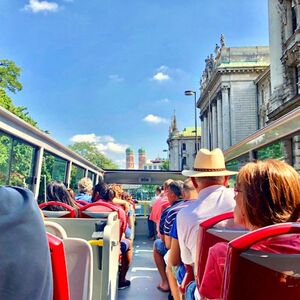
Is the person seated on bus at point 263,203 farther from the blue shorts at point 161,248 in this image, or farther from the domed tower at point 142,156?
the domed tower at point 142,156

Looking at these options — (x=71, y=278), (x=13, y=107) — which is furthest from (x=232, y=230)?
(x=13, y=107)

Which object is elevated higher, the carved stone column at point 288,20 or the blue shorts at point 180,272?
the carved stone column at point 288,20

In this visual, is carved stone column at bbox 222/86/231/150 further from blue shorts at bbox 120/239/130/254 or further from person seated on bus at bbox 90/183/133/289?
blue shorts at bbox 120/239/130/254

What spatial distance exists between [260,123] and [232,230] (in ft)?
132

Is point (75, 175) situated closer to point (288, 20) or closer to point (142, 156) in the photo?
point (288, 20)

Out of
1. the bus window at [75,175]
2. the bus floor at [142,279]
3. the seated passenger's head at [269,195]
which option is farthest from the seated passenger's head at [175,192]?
the bus window at [75,175]

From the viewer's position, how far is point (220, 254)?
1548 mm

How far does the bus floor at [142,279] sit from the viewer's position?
4773mm

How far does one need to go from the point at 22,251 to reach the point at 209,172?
221 centimetres

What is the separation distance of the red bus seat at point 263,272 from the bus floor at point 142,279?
3.68 meters

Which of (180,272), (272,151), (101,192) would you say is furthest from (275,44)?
(180,272)

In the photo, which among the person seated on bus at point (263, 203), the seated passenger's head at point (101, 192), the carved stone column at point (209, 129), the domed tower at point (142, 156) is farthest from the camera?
the domed tower at point (142, 156)

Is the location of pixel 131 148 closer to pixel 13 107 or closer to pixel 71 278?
pixel 13 107

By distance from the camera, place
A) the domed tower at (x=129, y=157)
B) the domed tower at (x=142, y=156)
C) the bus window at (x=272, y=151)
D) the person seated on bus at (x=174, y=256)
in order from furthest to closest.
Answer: the domed tower at (x=129, y=157) → the domed tower at (x=142, y=156) → the bus window at (x=272, y=151) → the person seated on bus at (x=174, y=256)
